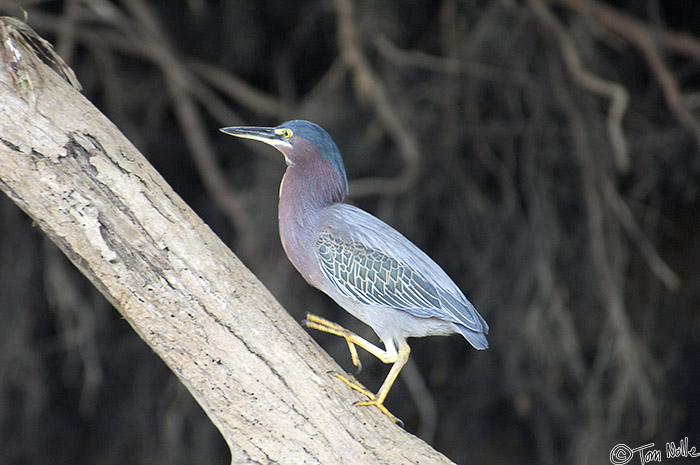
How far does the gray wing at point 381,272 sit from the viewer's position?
1.05 meters

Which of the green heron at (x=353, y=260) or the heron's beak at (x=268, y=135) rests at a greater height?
the heron's beak at (x=268, y=135)

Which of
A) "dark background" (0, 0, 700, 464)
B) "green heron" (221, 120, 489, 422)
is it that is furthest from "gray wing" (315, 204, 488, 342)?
"dark background" (0, 0, 700, 464)

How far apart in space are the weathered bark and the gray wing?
0.48 feet

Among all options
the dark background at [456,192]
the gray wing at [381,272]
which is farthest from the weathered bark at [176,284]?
the dark background at [456,192]

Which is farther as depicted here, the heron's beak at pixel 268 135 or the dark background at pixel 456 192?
the dark background at pixel 456 192

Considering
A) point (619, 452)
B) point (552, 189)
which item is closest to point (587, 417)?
point (619, 452)

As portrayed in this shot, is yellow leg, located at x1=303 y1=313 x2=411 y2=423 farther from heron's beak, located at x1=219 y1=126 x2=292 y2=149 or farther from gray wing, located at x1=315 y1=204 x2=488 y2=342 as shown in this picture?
heron's beak, located at x1=219 y1=126 x2=292 y2=149

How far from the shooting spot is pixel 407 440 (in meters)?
1.20

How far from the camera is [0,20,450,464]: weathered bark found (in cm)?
104

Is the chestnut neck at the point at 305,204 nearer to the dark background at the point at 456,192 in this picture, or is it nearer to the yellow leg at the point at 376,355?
the yellow leg at the point at 376,355

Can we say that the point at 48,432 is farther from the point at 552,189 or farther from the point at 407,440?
the point at 407,440

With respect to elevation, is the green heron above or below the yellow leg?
above

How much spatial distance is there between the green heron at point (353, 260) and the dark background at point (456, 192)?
1041mm

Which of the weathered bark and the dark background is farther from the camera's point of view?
the dark background
